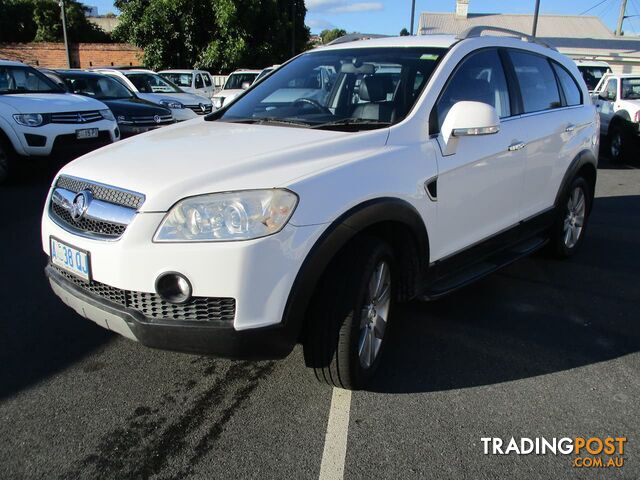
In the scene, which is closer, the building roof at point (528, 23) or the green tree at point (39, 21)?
the green tree at point (39, 21)

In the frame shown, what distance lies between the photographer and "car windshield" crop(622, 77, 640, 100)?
37.3 feet

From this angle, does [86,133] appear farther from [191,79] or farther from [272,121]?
[191,79]

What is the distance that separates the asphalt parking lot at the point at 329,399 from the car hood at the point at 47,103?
4.43 m

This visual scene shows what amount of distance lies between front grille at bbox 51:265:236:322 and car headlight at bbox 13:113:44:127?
6.02 metres

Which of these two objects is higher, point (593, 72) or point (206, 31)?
point (206, 31)

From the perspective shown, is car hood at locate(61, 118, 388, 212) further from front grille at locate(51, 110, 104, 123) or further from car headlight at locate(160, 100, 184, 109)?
car headlight at locate(160, 100, 184, 109)

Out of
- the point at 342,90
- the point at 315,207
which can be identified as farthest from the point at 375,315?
the point at 342,90

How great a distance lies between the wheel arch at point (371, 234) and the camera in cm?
239

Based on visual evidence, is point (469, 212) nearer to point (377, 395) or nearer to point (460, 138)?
point (460, 138)

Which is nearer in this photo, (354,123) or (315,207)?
(315,207)

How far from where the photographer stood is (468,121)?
301 centimetres

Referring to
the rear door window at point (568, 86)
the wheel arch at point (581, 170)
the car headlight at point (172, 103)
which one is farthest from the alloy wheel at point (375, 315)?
the car headlight at point (172, 103)

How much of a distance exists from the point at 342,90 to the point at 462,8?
141 feet

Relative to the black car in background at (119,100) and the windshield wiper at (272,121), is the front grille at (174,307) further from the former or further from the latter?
the black car in background at (119,100)
